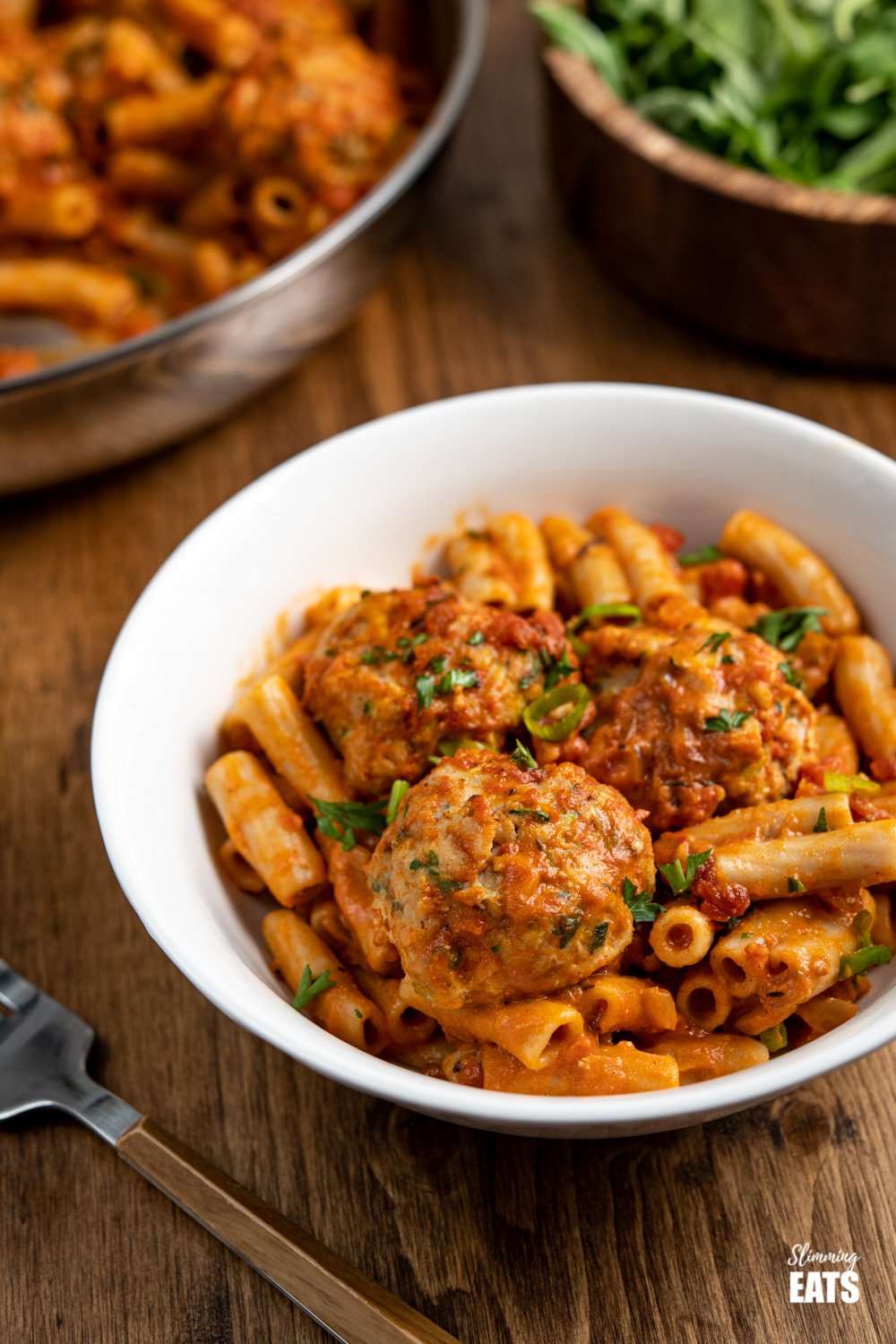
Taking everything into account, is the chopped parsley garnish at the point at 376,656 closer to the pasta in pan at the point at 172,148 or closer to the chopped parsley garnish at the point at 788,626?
the chopped parsley garnish at the point at 788,626

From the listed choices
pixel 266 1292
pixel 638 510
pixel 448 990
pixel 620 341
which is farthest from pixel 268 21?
pixel 266 1292

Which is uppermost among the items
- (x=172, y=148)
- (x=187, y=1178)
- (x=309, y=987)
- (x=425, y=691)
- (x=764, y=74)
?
(x=172, y=148)

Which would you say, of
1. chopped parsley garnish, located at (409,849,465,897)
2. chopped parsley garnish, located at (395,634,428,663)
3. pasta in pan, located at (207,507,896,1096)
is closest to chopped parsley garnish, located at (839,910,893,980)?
pasta in pan, located at (207,507,896,1096)

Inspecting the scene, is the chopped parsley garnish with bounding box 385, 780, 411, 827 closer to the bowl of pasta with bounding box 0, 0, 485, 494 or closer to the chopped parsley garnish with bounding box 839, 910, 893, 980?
the chopped parsley garnish with bounding box 839, 910, 893, 980

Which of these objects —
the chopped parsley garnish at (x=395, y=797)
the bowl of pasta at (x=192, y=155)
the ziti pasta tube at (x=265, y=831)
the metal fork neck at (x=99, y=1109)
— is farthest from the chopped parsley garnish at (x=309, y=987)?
the bowl of pasta at (x=192, y=155)

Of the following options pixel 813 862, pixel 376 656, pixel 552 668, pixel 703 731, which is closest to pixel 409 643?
pixel 376 656

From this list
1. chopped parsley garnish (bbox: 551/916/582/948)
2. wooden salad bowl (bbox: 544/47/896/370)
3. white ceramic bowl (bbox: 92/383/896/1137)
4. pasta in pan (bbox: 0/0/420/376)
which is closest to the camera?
chopped parsley garnish (bbox: 551/916/582/948)

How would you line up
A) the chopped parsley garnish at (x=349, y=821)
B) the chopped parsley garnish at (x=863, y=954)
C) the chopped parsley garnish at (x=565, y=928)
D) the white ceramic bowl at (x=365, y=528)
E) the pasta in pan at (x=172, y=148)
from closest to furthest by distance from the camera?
1. the chopped parsley garnish at (x=565, y=928)
2. the chopped parsley garnish at (x=863, y=954)
3. the white ceramic bowl at (x=365, y=528)
4. the chopped parsley garnish at (x=349, y=821)
5. the pasta in pan at (x=172, y=148)

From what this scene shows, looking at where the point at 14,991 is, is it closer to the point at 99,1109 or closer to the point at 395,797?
the point at 99,1109
